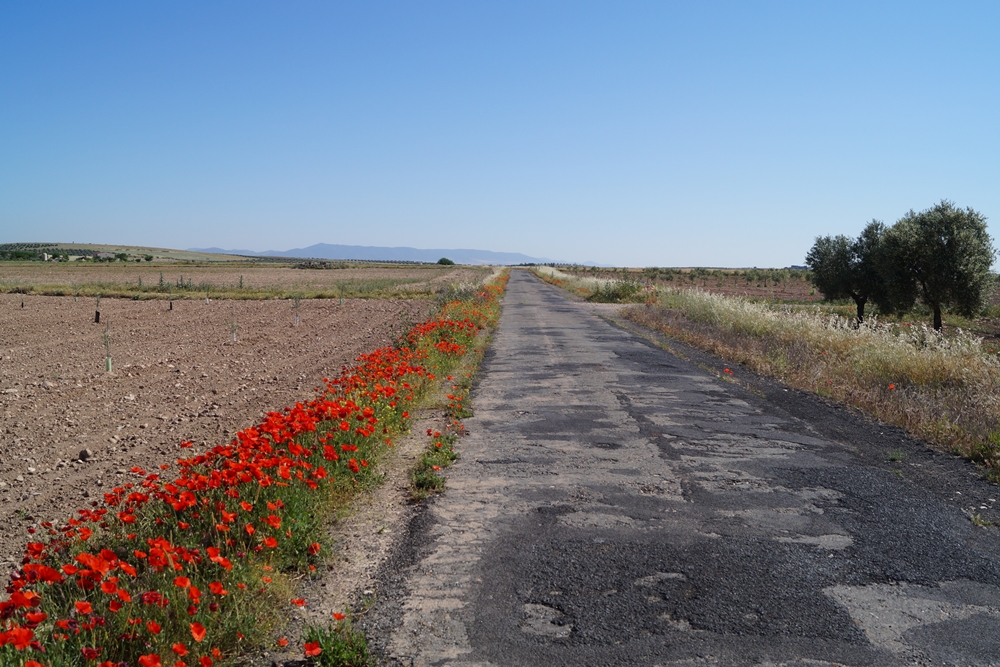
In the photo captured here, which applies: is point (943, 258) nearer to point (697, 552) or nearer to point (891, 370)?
point (891, 370)

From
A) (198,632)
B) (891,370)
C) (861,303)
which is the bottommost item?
(198,632)

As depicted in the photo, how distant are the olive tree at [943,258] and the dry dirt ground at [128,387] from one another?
17425 mm

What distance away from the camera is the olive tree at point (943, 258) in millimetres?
21312

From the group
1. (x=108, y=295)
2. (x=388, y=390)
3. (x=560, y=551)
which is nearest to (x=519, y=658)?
(x=560, y=551)

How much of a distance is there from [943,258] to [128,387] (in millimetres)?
23992

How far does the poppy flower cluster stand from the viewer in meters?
2.87

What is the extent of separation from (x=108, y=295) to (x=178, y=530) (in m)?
34.5

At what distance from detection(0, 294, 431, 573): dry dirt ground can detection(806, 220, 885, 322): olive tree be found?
19.6 m

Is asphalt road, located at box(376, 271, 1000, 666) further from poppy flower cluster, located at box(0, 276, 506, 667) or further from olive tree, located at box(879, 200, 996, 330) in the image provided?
olive tree, located at box(879, 200, 996, 330)

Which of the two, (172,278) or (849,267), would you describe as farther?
(172,278)

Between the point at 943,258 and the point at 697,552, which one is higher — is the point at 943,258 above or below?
above

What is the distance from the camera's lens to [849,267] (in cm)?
2944

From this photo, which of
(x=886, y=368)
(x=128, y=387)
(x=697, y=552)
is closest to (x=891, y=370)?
(x=886, y=368)

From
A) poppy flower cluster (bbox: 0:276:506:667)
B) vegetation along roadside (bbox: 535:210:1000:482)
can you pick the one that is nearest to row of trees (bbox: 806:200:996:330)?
vegetation along roadside (bbox: 535:210:1000:482)
